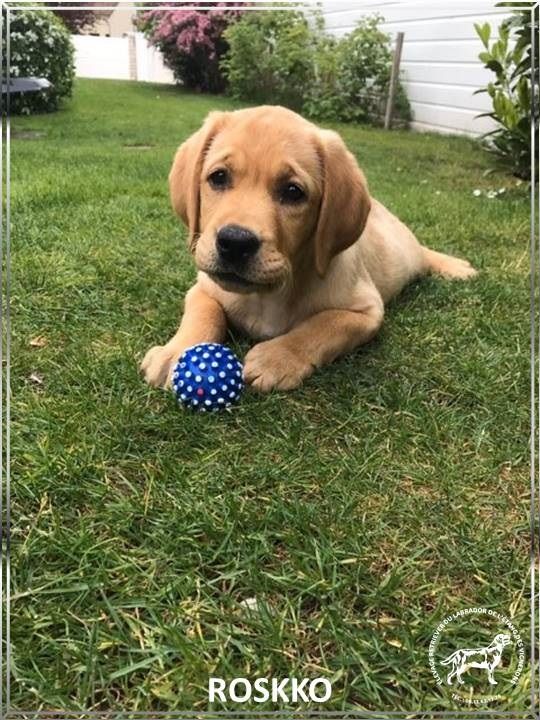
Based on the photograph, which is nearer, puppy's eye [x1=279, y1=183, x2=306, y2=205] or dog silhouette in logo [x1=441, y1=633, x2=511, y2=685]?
dog silhouette in logo [x1=441, y1=633, x2=511, y2=685]

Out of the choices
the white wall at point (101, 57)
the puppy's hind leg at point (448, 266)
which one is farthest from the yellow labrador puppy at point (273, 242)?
the puppy's hind leg at point (448, 266)

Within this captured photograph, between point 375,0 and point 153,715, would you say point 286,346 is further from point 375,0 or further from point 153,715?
point 153,715

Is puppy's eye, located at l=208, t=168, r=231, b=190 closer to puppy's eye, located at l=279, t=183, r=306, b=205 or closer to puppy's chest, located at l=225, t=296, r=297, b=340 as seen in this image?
puppy's eye, located at l=279, t=183, r=306, b=205

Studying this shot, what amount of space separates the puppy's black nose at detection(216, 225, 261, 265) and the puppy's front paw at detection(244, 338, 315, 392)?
384 mm

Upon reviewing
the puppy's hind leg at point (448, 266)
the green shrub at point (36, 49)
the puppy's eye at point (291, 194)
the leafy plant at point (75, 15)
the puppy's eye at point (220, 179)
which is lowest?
the puppy's hind leg at point (448, 266)

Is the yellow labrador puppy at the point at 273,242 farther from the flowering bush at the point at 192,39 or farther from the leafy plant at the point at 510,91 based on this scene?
the leafy plant at the point at 510,91

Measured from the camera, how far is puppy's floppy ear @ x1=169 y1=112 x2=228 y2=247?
2.91 m

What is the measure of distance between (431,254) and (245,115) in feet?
5.90

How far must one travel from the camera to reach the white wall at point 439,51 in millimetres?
2621

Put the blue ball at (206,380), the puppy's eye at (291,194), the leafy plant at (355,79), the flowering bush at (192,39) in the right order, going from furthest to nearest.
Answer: the leafy plant at (355,79) → the puppy's eye at (291,194) → the blue ball at (206,380) → the flowering bush at (192,39)

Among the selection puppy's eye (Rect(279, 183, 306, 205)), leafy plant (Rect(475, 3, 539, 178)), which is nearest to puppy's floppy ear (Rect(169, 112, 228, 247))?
puppy's eye (Rect(279, 183, 306, 205))

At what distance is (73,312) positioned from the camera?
10.1 feet

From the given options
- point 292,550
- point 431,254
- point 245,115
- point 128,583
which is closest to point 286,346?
point 245,115

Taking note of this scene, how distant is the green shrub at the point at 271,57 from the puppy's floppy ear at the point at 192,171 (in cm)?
32
